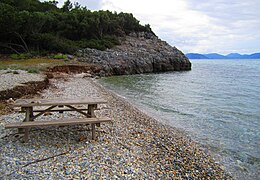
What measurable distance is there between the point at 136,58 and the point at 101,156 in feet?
123

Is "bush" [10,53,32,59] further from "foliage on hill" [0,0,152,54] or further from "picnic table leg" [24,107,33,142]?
"picnic table leg" [24,107,33,142]

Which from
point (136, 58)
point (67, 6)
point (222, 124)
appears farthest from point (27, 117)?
point (67, 6)

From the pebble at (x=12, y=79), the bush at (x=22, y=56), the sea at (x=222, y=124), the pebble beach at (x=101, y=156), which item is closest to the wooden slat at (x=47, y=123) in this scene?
the pebble beach at (x=101, y=156)

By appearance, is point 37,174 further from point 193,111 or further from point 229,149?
point 193,111

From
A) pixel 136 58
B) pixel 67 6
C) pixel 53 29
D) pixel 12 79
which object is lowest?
pixel 12 79

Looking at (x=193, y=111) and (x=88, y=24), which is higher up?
(x=88, y=24)

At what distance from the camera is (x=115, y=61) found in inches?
1506

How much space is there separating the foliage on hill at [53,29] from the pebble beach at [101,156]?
33843 millimetres

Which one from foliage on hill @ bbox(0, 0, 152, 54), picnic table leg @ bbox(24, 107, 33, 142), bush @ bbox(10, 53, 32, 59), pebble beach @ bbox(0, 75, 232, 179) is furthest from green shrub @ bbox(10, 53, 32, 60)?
picnic table leg @ bbox(24, 107, 33, 142)

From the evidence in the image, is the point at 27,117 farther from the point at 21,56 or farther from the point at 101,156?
the point at 21,56

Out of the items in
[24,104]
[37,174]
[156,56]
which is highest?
[156,56]

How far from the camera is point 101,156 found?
19.5ft

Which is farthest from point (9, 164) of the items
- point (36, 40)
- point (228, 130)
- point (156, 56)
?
point (156, 56)

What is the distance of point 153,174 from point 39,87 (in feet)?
42.9
